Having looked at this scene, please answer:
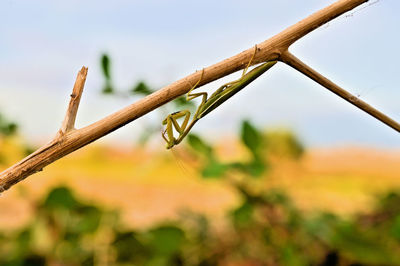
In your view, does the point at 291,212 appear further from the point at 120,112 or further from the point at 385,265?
the point at 120,112

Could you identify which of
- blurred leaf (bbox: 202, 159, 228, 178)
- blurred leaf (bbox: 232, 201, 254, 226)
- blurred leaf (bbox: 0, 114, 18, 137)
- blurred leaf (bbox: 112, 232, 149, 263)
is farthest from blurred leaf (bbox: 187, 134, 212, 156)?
blurred leaf (bbox: 0, 114, 18, 137)

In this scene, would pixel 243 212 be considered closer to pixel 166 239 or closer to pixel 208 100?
pixel 166 239

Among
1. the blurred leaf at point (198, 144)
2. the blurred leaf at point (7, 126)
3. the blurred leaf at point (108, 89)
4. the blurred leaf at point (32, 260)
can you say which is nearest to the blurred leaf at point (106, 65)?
A: the blurred leaf at point (108, 89)

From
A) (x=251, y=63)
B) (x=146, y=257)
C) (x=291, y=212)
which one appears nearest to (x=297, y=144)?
(x=291, y=212)

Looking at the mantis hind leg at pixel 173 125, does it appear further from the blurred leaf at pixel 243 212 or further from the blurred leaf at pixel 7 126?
the blurred leaf at pixel 7 126

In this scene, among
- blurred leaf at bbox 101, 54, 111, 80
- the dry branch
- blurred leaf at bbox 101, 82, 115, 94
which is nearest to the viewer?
the dry branch

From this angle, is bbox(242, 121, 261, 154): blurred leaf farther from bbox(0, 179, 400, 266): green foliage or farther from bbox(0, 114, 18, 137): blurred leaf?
bbox(0, 114, 18, 137): blurred leaf
